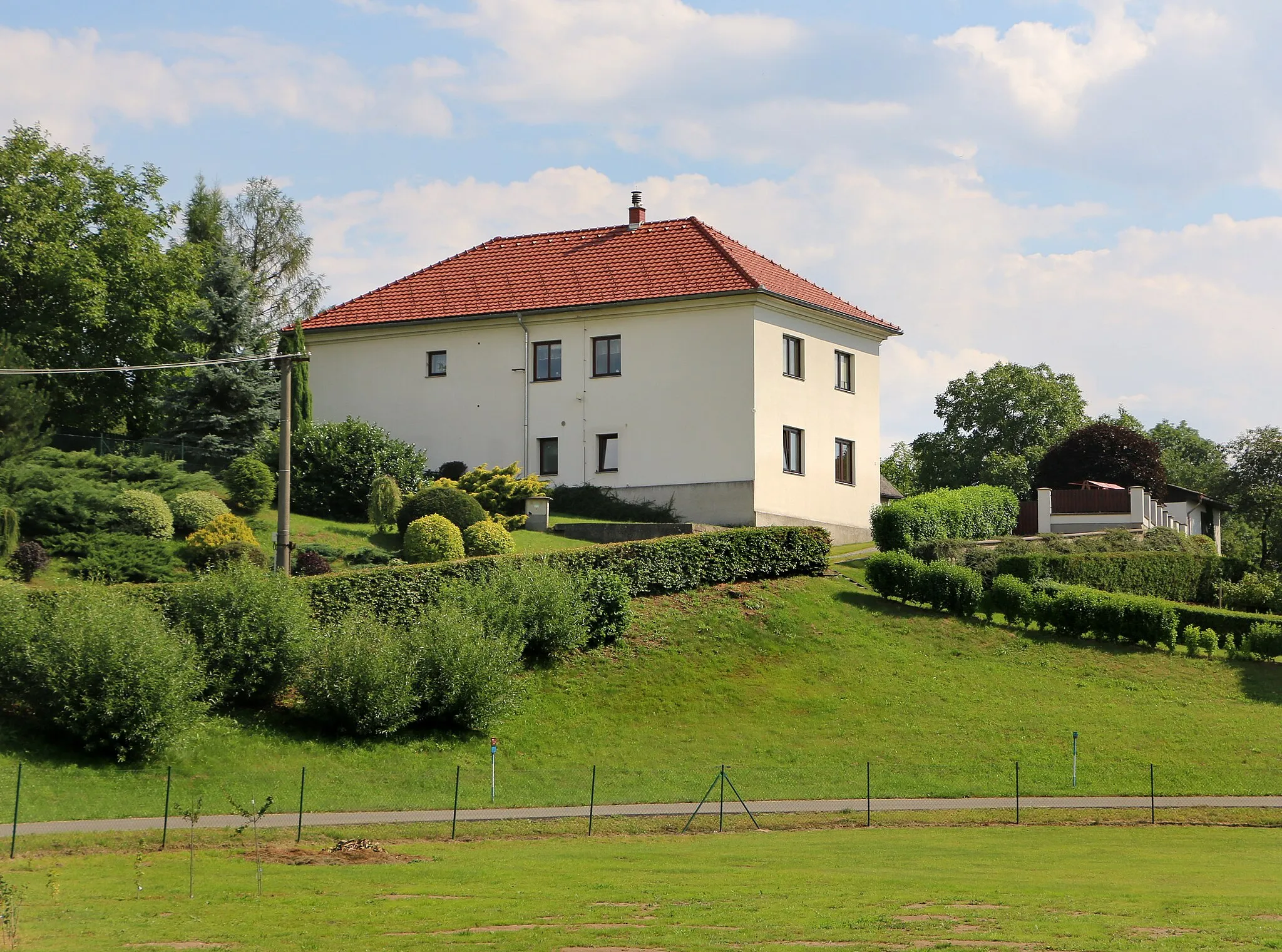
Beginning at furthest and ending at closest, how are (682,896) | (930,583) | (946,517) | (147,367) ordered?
1. (946,517)
2. (147,367)
3. (930,583)
4. (682,896)

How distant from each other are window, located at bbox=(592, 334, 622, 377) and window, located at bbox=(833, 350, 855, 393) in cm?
794

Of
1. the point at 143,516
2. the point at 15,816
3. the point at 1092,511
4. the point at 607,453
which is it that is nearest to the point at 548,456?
the point at 607,453

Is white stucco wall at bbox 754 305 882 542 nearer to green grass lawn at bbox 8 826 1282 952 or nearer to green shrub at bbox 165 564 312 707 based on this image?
green shrub at bbox 165 564 312 707

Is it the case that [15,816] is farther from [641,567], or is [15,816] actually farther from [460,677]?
[641,567]

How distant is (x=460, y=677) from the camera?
33219 mm

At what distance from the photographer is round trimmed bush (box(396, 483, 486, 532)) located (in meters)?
42.7

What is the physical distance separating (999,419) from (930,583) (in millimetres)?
47031

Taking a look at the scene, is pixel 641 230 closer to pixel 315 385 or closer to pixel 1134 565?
pixel 315 385

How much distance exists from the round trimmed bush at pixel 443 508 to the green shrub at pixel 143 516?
647 centimetres

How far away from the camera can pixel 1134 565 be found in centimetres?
4691

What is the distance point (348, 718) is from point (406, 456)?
53.0 feet

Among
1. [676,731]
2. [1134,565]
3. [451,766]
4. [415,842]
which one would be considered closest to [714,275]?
[1134,565]

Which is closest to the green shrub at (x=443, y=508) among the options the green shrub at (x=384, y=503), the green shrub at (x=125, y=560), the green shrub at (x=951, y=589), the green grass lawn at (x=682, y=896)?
the green shrub at (x=384, y=503)

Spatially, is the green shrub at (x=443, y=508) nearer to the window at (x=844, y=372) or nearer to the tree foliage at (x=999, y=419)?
the window at (x=844, y=372)
